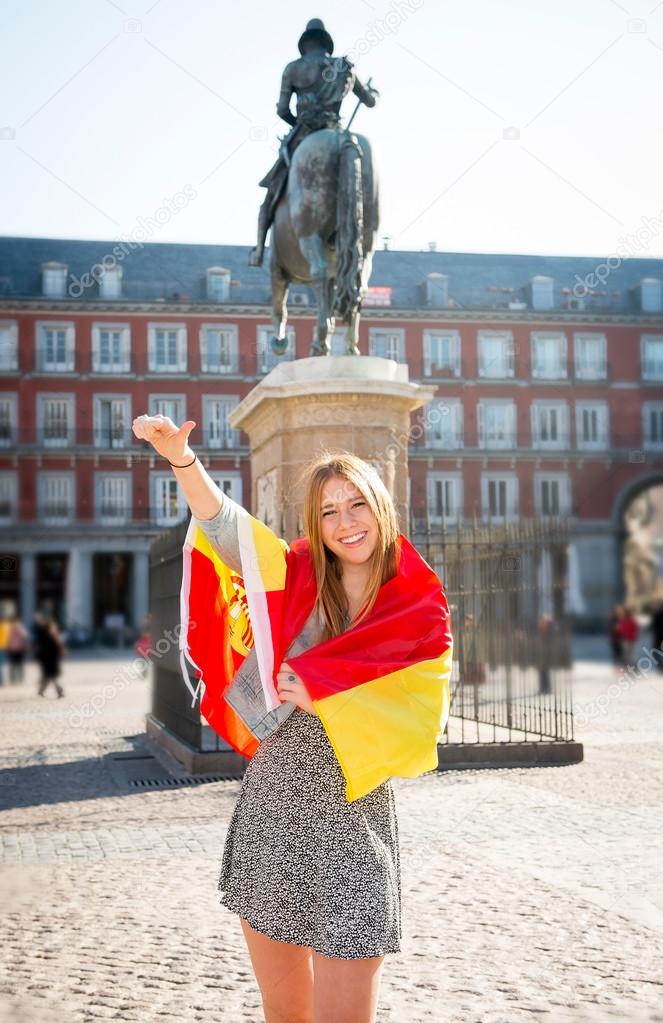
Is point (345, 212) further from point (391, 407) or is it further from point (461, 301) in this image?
point (461, 301)

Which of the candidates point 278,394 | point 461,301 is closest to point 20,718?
point 278,394

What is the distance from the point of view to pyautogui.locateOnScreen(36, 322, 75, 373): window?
4397 centimetres

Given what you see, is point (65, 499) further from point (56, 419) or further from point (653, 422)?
point (653, 422)

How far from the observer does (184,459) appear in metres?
2.55

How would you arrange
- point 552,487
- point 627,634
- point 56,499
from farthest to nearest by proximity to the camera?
point 552,487 → point 56,499 → point 627,634

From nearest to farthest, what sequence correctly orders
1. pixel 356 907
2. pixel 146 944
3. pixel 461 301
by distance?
pixel 356 907
pixel 146 944
pixel 461 301

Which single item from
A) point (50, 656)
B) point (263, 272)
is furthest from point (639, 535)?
point (50, 656)

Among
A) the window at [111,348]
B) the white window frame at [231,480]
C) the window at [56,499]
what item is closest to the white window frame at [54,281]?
the window at [111,348]

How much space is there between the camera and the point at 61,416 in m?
44.1

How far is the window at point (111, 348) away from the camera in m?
44.1

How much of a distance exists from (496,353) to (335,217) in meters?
38.4

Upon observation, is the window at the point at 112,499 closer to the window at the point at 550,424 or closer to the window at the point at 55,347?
the window at the point at 55,347

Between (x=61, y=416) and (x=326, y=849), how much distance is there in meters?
43.1

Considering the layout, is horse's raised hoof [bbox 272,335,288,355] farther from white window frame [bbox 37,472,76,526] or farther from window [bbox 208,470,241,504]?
white window frame [bbox 37,472,76,526]
